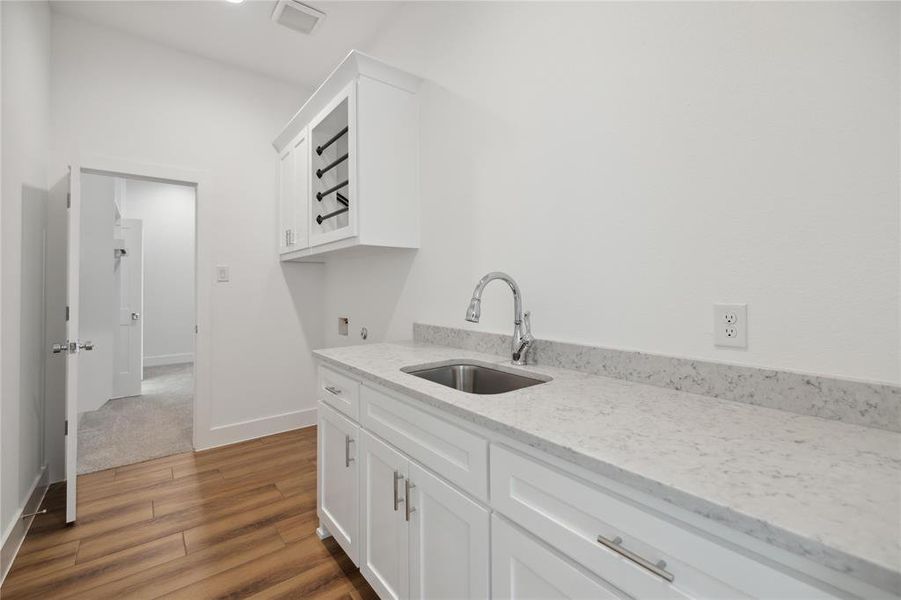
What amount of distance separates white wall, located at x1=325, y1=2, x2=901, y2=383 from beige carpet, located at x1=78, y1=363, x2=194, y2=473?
→ 2.44m

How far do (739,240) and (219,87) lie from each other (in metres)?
3.33

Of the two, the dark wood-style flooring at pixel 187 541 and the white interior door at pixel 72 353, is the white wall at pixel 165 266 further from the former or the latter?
the white interior door at pixel 72 353

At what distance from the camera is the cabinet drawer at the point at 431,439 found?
0.94m

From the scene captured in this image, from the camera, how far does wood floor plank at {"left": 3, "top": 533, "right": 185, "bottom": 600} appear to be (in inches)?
58.0

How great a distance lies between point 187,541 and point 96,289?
2.93m

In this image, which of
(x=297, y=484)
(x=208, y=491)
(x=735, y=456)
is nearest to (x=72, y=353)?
(x=208, y=491)

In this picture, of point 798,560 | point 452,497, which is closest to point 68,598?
point 452,497

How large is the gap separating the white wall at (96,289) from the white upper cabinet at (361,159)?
243 centimetres

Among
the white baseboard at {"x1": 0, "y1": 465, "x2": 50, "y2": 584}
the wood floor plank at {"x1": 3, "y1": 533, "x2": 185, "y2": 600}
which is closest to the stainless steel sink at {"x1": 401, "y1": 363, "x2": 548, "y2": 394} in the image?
the wood floor plank at {"x1": 3, "y1": 533, "x2": 185, "y2": 600}

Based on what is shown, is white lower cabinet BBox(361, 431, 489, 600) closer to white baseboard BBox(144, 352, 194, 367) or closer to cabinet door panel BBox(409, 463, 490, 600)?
cabinet door panel BBox(409, 463, 490, 600)

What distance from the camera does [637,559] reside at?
63cm

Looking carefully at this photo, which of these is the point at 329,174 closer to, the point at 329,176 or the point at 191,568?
the point at 329,176

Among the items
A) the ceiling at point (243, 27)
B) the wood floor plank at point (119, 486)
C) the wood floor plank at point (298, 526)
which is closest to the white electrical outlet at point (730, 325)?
the wood floor plank at point (298, 526)

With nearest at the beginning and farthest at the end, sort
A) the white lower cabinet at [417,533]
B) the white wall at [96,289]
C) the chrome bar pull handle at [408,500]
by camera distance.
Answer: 1. the white lower cabinet at [417,533]
2. the chrome bar pull handle at [408,500]
3. the white wall at [96,289]
